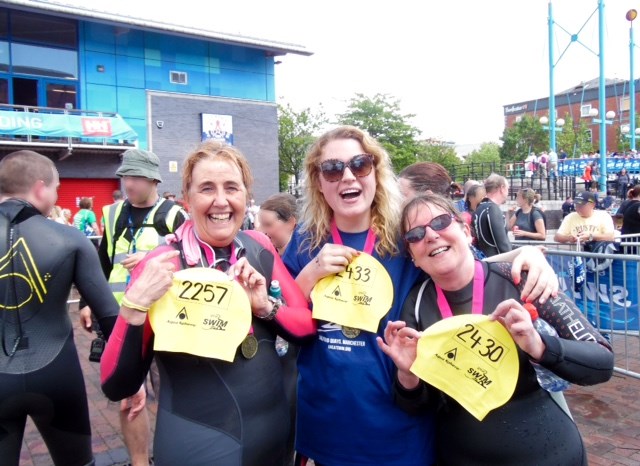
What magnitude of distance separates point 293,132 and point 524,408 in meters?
41.1

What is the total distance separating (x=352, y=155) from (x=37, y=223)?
1.75 m

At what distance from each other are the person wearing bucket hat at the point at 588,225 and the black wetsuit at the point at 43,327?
268 inches

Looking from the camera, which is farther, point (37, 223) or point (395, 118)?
point (395, 118)

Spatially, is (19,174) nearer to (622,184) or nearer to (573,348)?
(573,348)

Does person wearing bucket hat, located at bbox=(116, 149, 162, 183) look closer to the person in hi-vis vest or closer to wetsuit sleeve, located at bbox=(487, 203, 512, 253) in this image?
the person in hi-vis vest

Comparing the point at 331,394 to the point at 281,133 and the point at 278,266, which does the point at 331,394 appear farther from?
the point at 281,133

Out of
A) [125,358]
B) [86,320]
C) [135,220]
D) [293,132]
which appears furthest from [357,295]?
[293,132]

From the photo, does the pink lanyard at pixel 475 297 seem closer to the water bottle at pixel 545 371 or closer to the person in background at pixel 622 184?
the water bottle at pixel 545 371

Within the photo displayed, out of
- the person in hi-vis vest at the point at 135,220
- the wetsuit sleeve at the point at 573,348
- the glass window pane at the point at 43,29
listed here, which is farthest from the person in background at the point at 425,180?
the glass window pane at the point at 43,29

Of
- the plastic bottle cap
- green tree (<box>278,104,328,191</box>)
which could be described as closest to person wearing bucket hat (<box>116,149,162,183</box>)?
the plastic bottle cap

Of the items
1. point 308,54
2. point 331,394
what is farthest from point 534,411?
point 308,54

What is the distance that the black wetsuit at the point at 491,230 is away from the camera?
18.7 ft

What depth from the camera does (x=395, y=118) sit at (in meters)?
44.7

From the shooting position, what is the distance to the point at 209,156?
6.69ft
